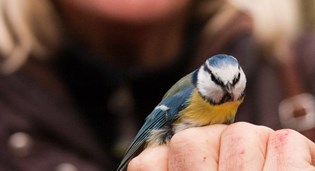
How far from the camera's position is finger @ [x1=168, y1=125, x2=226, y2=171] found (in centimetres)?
96

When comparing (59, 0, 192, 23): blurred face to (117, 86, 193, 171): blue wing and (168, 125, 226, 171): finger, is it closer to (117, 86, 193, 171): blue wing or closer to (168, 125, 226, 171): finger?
(117, 86, 193, 171): blue wing

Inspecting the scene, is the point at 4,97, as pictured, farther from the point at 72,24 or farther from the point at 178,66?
the point at 178,66

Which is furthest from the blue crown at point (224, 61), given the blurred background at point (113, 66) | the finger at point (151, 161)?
the blurred background at point (113, 66)

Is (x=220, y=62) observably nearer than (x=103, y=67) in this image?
Yes

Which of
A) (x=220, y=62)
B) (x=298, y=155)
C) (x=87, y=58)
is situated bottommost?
(x=298, y=155)

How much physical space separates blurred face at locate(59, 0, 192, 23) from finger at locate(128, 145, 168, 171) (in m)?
0.53

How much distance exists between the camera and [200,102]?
113 cm

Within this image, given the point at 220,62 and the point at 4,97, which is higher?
the point at 4,97

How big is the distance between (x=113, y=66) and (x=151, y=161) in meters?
0.63

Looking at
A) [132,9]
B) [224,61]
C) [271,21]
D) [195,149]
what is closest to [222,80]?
[224,61]

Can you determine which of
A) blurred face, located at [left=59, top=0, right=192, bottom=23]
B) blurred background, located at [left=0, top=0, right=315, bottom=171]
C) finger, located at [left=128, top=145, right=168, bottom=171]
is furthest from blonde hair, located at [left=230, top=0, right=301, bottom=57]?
finger, located at [left=128, top=145, right=168, bottom=171]

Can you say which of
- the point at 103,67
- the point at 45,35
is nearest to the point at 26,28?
the point at 45,35

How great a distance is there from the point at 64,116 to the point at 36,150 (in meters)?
0.07

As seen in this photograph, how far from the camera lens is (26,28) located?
1626mm
